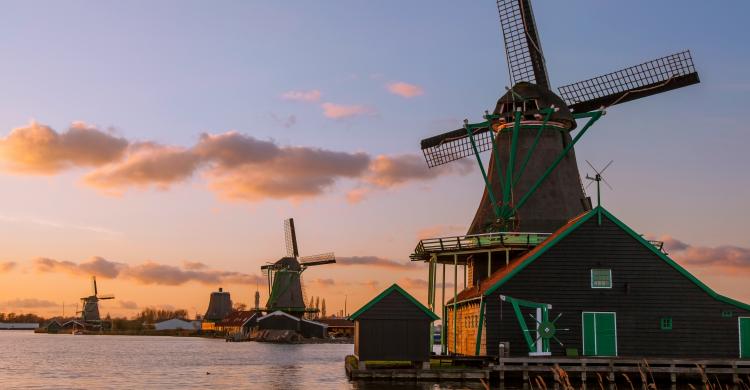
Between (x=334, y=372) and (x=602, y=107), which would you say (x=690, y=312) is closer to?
(x=602, y=107)

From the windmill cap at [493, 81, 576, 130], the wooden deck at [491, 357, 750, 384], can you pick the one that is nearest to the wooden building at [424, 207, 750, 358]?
the wooden deck at [491, 357, 750, 384]

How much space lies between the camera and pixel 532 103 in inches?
1987

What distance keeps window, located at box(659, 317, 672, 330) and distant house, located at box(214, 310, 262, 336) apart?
106 metres

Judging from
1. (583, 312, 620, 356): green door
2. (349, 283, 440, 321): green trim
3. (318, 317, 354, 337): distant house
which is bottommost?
(318, 317, 354, 337): distant house

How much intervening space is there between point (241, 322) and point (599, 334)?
124m

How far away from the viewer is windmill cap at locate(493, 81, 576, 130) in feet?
164

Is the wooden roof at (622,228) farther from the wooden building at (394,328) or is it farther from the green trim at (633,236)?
the wooden building at (394,328)

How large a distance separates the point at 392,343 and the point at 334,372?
42.6ft

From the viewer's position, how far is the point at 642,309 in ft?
133

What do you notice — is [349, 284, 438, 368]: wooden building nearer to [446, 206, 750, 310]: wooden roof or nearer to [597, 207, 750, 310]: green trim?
[446, 206, 750, 310]: wooden roof

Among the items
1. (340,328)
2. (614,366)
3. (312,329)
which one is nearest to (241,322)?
(312,329)

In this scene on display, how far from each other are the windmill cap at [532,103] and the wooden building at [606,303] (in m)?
10.7

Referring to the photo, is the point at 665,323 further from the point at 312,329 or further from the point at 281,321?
the point at 312,329

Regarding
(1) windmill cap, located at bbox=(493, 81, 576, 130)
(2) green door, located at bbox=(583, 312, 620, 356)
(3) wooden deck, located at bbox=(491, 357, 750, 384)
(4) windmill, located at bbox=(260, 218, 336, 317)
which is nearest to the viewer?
(3) wooden deck, located at bbox=(491, 357, 750, 384)
